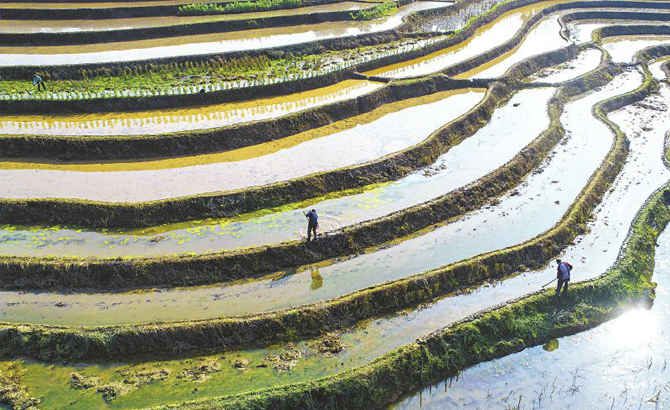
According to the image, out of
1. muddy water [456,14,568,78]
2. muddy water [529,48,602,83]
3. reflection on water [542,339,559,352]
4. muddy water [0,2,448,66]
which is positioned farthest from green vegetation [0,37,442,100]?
reflection on water [542,339,559,352]

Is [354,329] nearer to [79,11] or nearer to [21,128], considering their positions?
[21,128]

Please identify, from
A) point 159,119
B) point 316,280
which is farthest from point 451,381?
point 159,119

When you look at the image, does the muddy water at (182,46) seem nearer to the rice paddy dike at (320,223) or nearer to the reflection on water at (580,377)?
the rice paddy dike at (320,223)

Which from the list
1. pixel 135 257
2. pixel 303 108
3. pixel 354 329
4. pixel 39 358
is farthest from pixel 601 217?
pixel 39 358

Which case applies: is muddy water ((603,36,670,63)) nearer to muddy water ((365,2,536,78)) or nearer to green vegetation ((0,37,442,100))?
muddy water ((365,2,536,78))

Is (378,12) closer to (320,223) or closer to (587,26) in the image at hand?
(587,26)

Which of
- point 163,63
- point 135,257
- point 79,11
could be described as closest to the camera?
point 135,257
